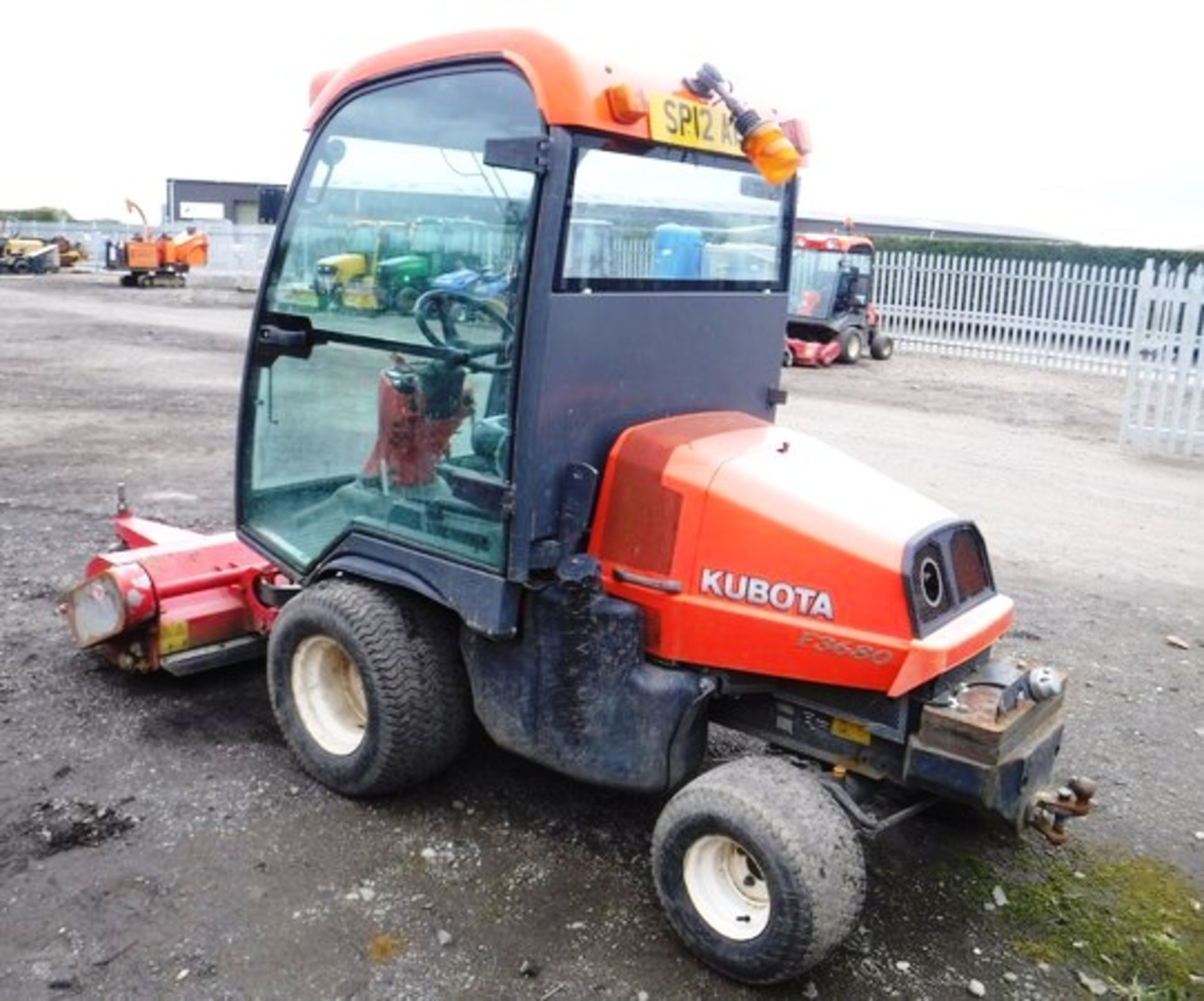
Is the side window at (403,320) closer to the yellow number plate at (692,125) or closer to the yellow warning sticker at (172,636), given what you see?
the yellow number plate at (692,125)

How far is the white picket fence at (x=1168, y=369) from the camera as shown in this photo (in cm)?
1148

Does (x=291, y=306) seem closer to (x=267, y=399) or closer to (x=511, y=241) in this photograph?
(x=267, y=399)

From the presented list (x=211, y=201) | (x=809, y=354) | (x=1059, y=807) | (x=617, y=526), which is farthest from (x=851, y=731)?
(x=211, y=201)

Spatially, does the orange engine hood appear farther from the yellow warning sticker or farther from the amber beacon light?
the yellow warning sticker

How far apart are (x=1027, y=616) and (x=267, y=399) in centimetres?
404

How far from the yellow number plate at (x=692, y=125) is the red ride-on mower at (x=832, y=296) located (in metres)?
13.9

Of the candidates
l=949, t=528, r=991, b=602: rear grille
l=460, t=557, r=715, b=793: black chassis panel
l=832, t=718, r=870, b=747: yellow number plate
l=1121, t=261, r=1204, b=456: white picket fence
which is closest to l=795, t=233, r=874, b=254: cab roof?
l=1121, t=261, r=1204, b=456: white picket fence

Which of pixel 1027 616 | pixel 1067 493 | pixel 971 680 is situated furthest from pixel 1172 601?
pixel 971 680

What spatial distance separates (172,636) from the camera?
4605 mm

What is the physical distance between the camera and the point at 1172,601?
262 inches

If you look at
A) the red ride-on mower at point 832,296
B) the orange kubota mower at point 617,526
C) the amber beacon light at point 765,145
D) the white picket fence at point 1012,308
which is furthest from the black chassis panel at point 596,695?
the red ride-on mower at point 832,296

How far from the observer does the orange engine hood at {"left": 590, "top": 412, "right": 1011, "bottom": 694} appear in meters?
3.14

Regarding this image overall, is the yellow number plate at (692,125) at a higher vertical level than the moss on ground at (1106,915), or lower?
higher

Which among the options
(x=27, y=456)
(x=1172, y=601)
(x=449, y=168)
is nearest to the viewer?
(x=449, y=168)
